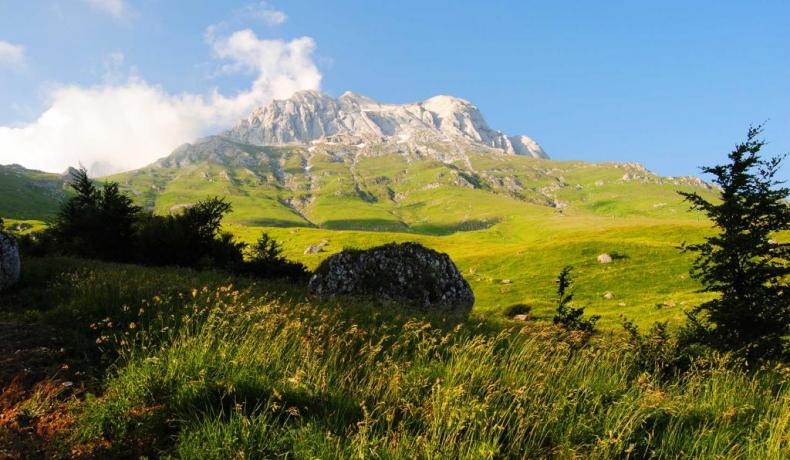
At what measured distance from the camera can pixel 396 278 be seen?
2216 centimetres

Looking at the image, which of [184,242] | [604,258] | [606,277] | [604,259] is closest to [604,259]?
[604,259]

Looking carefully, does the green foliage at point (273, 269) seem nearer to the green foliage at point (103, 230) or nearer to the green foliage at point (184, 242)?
the green foliage at point (184, 242)

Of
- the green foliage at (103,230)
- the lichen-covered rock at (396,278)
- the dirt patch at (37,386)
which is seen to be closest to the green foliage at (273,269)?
the lichen-covered rock at (396,278)

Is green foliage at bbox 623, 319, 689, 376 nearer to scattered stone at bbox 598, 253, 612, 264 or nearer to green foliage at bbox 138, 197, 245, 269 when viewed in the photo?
green foliage at bbox 138, 197, 245, 269

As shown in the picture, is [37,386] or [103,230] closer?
[37,386]

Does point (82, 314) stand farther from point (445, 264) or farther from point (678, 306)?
point (678, 306)

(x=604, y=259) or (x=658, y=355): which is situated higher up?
(x=658, y=355)

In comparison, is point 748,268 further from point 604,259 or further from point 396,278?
point 604,259

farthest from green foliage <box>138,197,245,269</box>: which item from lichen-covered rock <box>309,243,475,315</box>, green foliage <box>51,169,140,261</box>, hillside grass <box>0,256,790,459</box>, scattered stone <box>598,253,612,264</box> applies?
scattered stone <box>598,253,612,264</box>

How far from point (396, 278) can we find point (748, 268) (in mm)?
13982

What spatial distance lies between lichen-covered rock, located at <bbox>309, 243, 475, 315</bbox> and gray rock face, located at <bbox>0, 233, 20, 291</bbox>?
1121cm

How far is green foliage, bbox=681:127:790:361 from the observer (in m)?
13.5

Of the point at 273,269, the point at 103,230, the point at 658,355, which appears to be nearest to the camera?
the point at 658,355

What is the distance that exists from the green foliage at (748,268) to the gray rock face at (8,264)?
902 inches
